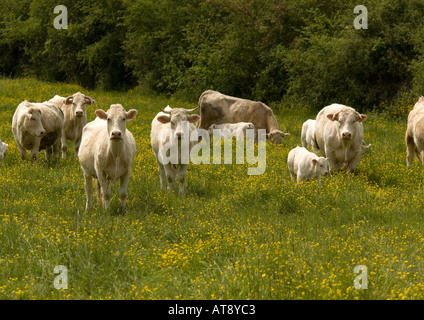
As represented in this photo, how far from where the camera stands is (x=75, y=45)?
39.8 m

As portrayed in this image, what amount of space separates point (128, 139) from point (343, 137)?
4657mm

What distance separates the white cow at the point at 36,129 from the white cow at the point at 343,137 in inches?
257

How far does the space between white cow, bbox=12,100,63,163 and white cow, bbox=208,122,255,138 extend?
18.5 feet

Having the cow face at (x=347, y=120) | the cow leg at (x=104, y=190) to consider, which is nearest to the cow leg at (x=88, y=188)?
the cow leg at (x=104, y=190)

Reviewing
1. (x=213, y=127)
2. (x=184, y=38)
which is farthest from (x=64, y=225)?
(x=184, y=38)

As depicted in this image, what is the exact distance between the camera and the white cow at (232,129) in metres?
17.7

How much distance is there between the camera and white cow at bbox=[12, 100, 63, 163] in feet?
43.3

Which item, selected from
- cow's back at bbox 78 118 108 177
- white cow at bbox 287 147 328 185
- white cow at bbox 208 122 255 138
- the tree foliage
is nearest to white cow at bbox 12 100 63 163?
cow's back at bbox 78 118 108 177

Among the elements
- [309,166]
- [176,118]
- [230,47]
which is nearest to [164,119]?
[176,118]

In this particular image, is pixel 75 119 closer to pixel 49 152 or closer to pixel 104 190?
pixel 49 152

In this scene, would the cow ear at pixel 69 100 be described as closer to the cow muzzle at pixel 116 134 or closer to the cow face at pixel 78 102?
the cow face at pixel 78 102

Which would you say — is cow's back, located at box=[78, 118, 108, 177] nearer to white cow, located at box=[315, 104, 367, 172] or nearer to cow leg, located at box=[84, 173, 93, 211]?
cow leg, located at box=[84, 173, 93, 211]

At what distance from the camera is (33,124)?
43.3 ft

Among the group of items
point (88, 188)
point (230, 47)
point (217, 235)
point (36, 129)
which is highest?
point (230, 47)
